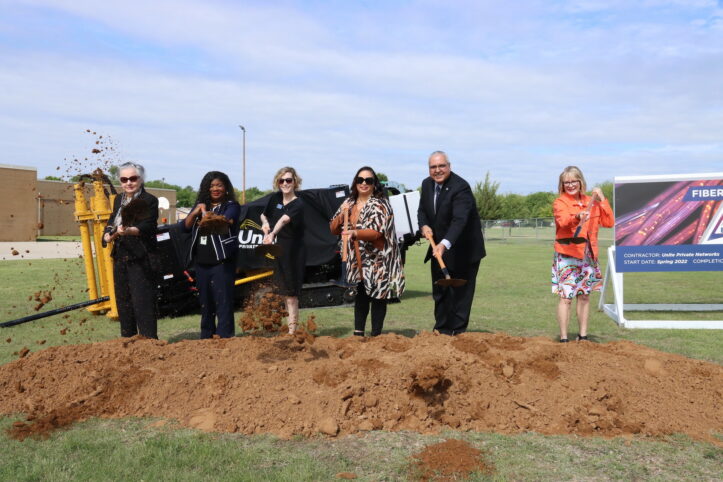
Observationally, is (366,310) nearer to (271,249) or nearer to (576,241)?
(271,249)

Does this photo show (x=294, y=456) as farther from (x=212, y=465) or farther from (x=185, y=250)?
(x=185, y=250)

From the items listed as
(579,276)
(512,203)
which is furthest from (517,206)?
(579,276)

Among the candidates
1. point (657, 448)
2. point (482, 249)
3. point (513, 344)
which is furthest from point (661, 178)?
point (657, 448)

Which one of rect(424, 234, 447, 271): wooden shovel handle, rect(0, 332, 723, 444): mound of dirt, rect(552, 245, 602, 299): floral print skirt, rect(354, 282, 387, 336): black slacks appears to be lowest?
rect(0, 332, 723, 444): mound of dirt

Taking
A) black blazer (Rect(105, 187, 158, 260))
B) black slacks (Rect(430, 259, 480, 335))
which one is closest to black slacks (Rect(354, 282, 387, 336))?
black slacks (Rect(430, 259, 480, 335))

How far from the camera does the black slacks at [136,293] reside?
587cm

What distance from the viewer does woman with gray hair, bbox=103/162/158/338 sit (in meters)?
5.70

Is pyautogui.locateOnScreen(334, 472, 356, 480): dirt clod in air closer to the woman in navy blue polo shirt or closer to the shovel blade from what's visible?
the woman in navy blue polo shirt

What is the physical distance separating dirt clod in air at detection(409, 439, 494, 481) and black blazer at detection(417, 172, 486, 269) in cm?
271

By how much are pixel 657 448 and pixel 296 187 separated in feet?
14.1

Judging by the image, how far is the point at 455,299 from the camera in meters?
6.19

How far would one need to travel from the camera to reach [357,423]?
4.02 m

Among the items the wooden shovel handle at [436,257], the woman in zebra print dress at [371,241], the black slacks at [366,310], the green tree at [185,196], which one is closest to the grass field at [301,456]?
the wooden shovel handle at [436,257]

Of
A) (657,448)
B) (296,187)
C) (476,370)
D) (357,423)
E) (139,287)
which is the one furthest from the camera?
(296,187)
